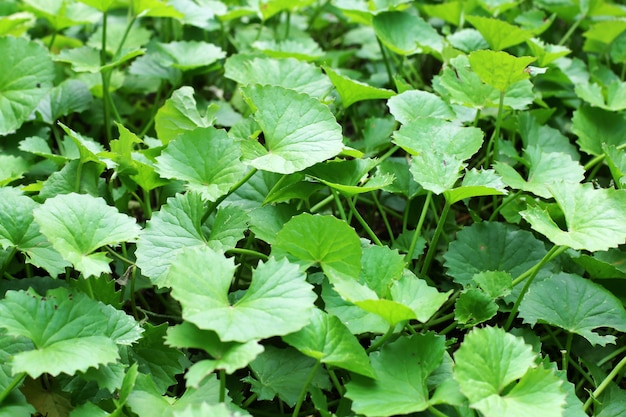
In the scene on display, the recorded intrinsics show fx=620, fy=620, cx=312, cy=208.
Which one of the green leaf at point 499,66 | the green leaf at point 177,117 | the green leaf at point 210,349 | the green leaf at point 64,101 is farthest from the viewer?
the green leaf at point 64,101

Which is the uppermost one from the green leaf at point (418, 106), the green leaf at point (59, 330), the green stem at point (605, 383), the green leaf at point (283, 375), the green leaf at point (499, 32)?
the green leaf at point (499, 32)

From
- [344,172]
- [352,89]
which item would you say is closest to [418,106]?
[352,89]

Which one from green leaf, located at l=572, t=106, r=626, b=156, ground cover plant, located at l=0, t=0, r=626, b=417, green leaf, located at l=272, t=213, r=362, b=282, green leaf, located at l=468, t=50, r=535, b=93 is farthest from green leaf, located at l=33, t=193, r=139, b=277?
green leaf, located at l=572, t=106, r=626, b=156

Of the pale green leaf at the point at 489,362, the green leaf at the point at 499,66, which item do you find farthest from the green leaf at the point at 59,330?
the green leaf at the point at 499,66

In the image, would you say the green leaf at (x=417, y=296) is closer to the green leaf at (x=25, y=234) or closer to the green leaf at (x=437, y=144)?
the green leaf at (x=437, y=144)

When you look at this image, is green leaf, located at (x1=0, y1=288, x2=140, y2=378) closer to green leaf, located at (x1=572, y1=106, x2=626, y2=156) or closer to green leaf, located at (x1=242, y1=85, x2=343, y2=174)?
green leaf, located at (x1=242, y1=85, x2=343, y2=174)
